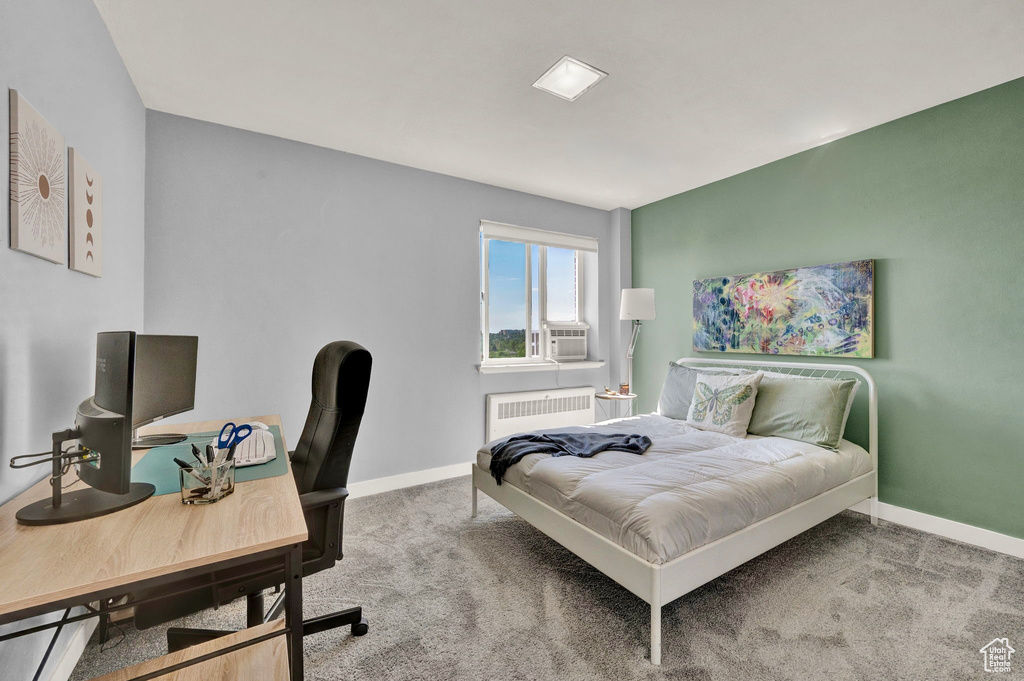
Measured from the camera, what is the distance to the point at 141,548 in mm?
951

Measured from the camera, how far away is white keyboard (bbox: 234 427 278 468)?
159 centimetres

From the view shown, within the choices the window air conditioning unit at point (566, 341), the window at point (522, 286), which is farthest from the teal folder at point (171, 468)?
the window air conditioning unit at point (566, 341)

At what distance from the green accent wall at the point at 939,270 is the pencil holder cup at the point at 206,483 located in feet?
11.8

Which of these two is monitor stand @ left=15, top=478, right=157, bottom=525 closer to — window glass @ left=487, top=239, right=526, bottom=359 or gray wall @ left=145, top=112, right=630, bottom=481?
gray wall @ left=145, top=112, right=630, bottom=481

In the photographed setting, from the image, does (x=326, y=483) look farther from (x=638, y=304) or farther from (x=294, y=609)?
(x=638, y=304)

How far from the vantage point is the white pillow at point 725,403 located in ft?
9.91

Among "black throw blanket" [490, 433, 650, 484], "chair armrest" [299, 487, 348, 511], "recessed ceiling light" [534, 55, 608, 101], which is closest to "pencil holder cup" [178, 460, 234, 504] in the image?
"chair armrest" [299, 487, 348, 511]

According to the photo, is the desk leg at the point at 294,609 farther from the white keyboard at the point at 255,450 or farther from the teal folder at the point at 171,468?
the white keyboard at the point at 255,450

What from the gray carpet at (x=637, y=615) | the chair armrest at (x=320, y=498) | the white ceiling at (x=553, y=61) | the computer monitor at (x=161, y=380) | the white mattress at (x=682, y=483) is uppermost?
the white ceiling at (x=553, y=61)

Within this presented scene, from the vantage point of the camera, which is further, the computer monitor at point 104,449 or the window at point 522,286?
the window at point 522,286

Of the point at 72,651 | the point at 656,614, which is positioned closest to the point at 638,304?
the point at 656,614

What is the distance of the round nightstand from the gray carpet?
1745mm

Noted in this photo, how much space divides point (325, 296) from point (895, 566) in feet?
12.3

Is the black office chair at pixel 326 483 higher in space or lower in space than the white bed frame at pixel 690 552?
higher
